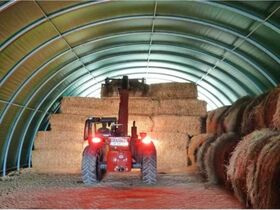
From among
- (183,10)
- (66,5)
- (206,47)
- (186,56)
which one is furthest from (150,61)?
(66,5)

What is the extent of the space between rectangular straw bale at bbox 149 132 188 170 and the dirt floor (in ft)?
5.93

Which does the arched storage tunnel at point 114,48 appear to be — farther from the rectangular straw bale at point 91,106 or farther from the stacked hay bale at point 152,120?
the stacked hay bale at point 152,120

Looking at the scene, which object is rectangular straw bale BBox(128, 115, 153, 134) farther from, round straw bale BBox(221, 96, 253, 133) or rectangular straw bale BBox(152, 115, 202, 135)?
round straw bale BBox(221, 96, 253, 133)

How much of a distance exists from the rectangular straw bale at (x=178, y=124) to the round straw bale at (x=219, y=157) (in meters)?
3.44

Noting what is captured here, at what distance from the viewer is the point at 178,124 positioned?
40.7 feet

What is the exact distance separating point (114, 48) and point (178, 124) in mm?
3193

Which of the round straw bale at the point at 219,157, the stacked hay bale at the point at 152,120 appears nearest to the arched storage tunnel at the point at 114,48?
the stacked hay bale at the point at 152,120

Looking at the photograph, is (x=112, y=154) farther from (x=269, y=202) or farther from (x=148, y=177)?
(x=269, y=202)

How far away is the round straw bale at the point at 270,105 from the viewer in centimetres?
662

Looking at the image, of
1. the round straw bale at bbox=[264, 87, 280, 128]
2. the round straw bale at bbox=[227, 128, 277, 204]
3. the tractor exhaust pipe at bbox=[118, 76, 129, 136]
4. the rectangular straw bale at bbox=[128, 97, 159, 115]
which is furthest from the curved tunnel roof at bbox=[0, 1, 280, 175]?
the round straw bale at bbox=[227, 128, 277, 204]

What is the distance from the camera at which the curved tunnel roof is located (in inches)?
332

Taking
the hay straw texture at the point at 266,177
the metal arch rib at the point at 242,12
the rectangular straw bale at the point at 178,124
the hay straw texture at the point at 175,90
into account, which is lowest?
the hay straw texture at the point at 266,177

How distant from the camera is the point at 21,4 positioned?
7605 mm

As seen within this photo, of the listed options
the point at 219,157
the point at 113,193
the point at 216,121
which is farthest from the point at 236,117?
the point at 113,193
